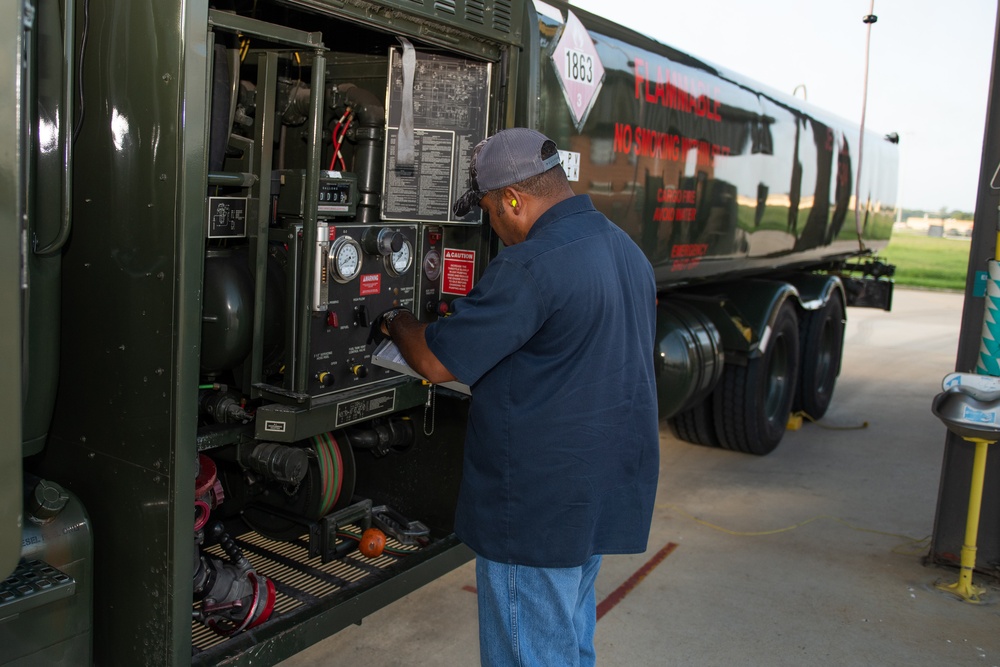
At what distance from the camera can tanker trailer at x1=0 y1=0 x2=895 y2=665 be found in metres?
2.33

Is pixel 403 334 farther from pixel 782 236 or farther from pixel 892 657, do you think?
pixel 782 236

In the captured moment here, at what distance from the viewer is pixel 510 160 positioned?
8.01 feet

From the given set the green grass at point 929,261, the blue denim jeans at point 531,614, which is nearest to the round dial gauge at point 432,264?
the blue denim jeans at point 531,614

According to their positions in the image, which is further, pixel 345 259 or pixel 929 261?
pixel 929 261

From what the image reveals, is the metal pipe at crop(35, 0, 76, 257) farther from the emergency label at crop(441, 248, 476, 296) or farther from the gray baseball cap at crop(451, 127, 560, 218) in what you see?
the emergency label at crop(441, 248, 476, 296)

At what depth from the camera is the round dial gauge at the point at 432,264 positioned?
→ 3500 mm

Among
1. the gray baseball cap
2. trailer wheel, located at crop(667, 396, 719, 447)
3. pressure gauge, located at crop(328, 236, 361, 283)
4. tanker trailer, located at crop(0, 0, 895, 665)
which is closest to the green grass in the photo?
trailer wheel, located at crop(667, 396, 719, 447)

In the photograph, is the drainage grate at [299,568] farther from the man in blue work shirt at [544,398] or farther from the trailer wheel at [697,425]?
the trailer wheel at [697,425]

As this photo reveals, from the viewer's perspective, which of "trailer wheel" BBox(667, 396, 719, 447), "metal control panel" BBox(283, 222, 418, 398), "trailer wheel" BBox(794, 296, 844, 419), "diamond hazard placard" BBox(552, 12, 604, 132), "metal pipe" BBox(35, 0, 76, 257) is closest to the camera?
"metal pipe" BBox(35, 0, 76, 257)

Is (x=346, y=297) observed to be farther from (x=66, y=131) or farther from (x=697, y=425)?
(x=697, y=425)

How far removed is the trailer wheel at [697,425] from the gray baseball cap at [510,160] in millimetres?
4645

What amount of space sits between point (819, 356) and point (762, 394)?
1418mm

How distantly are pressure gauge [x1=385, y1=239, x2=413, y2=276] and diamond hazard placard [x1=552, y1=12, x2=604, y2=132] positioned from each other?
1.08m

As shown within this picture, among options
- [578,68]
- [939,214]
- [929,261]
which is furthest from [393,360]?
[939,214]
